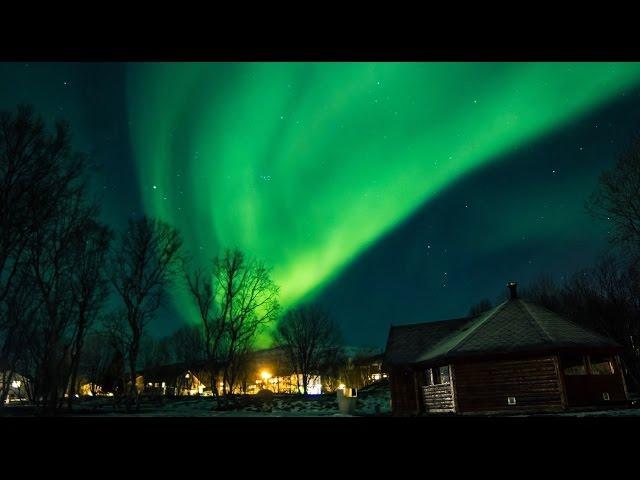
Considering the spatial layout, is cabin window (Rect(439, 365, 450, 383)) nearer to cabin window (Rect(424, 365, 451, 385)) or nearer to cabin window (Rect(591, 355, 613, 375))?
cabin window (Rect(424, 365, 451, 385))

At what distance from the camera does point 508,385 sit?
2612cm

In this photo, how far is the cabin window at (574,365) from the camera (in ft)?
91.1

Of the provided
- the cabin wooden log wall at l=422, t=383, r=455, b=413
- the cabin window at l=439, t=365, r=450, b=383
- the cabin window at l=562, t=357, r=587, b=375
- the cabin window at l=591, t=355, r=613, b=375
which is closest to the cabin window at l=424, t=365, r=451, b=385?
the cabin window at l=439, t=365, r=450, b=383

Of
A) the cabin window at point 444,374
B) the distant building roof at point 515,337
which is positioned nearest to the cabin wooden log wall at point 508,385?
the distant building roof at point 515,337

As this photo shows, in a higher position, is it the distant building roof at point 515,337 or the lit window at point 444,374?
the distant building roof at point 515,337

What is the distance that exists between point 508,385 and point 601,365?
25.7 ft

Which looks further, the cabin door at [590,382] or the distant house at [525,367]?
the distant house at [525,367]

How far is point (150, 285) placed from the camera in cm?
3697

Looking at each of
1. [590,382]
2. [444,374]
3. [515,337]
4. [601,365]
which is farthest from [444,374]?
[601,365]

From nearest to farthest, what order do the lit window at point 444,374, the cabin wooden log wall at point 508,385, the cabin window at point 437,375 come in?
the cabin wooden log wall at point 508,385 < the lit window at point 444,374 < the cabin window at point 437,375

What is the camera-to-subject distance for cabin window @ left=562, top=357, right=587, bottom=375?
91.1 ft

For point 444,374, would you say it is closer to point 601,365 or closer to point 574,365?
point 574,365

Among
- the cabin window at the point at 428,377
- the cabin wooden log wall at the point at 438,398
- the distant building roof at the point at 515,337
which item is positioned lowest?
the cabin wooden log wall at the point at 438,398

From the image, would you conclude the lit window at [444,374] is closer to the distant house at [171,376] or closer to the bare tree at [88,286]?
the bare tree at [88,286]
